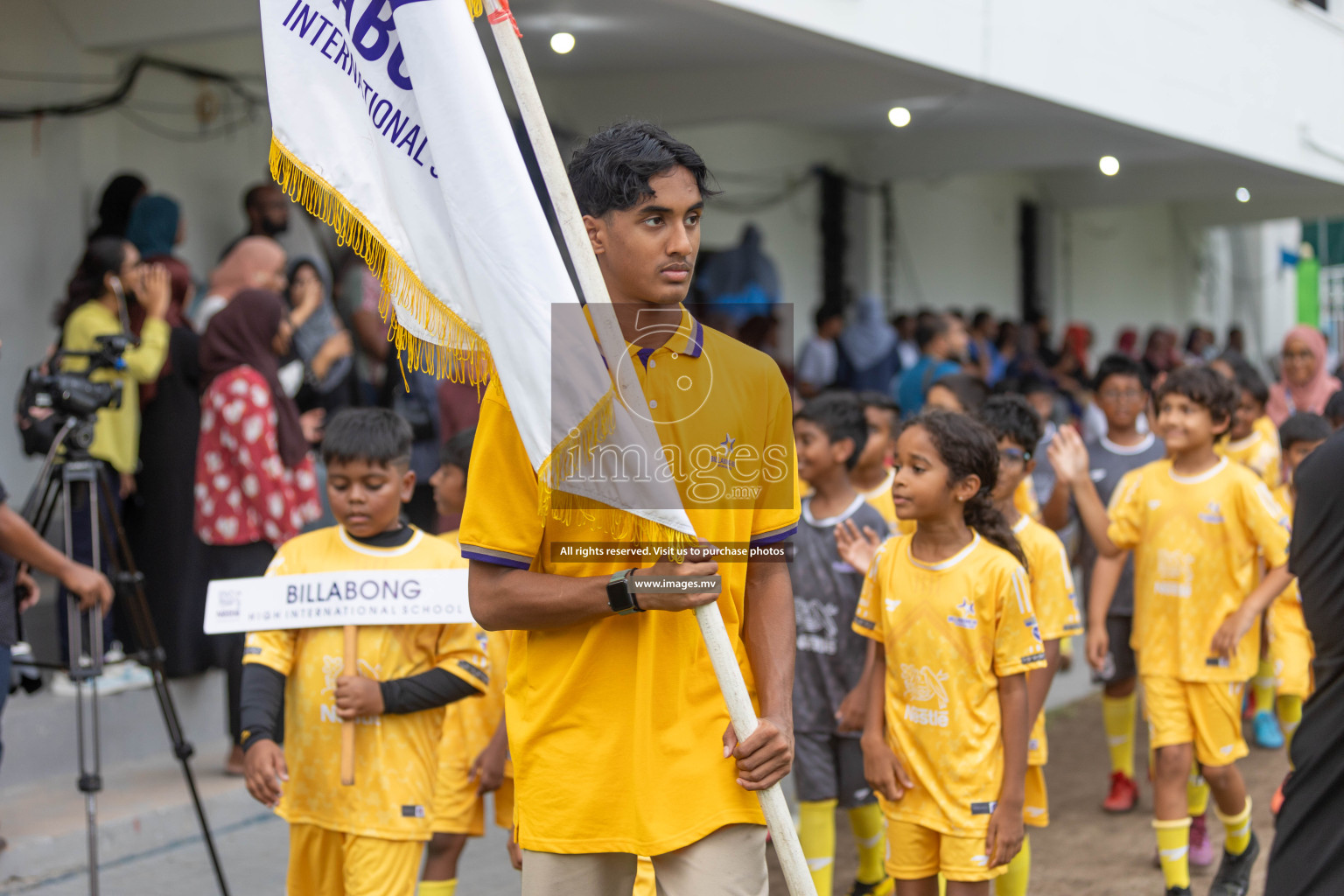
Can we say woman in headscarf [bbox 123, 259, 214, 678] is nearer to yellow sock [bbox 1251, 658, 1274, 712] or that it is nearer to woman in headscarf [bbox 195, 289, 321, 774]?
woman in headscarf [bbox 195, 289, 321, 774]

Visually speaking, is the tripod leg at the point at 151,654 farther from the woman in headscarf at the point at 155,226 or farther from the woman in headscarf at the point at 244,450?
the woman in headscarf at the point at 155,226

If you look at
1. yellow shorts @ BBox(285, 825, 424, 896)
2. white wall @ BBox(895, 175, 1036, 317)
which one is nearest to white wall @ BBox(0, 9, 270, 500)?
yellow shorts @ BBox(285, 825, 424, 896)

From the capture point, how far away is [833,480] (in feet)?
15.4

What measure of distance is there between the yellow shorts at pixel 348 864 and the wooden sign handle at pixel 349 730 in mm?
178

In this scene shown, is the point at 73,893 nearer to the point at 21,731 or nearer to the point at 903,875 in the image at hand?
the point at 21,731

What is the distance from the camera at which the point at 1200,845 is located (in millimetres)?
5320

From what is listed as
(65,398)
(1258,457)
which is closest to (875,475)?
(1258,457)

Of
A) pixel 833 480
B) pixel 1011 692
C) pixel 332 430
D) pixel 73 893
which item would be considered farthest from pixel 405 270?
→ pixel 73 893

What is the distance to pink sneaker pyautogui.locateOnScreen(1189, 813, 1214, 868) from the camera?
5293 millimetres

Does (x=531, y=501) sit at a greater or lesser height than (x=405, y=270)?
lesser

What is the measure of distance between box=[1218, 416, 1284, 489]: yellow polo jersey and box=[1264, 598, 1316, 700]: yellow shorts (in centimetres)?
91

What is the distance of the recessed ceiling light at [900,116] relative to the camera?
9.75 meters

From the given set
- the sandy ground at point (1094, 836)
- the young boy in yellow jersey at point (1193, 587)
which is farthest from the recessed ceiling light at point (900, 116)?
the young boy in yellow jersey at point (1193, 587)

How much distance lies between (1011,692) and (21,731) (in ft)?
13.2
